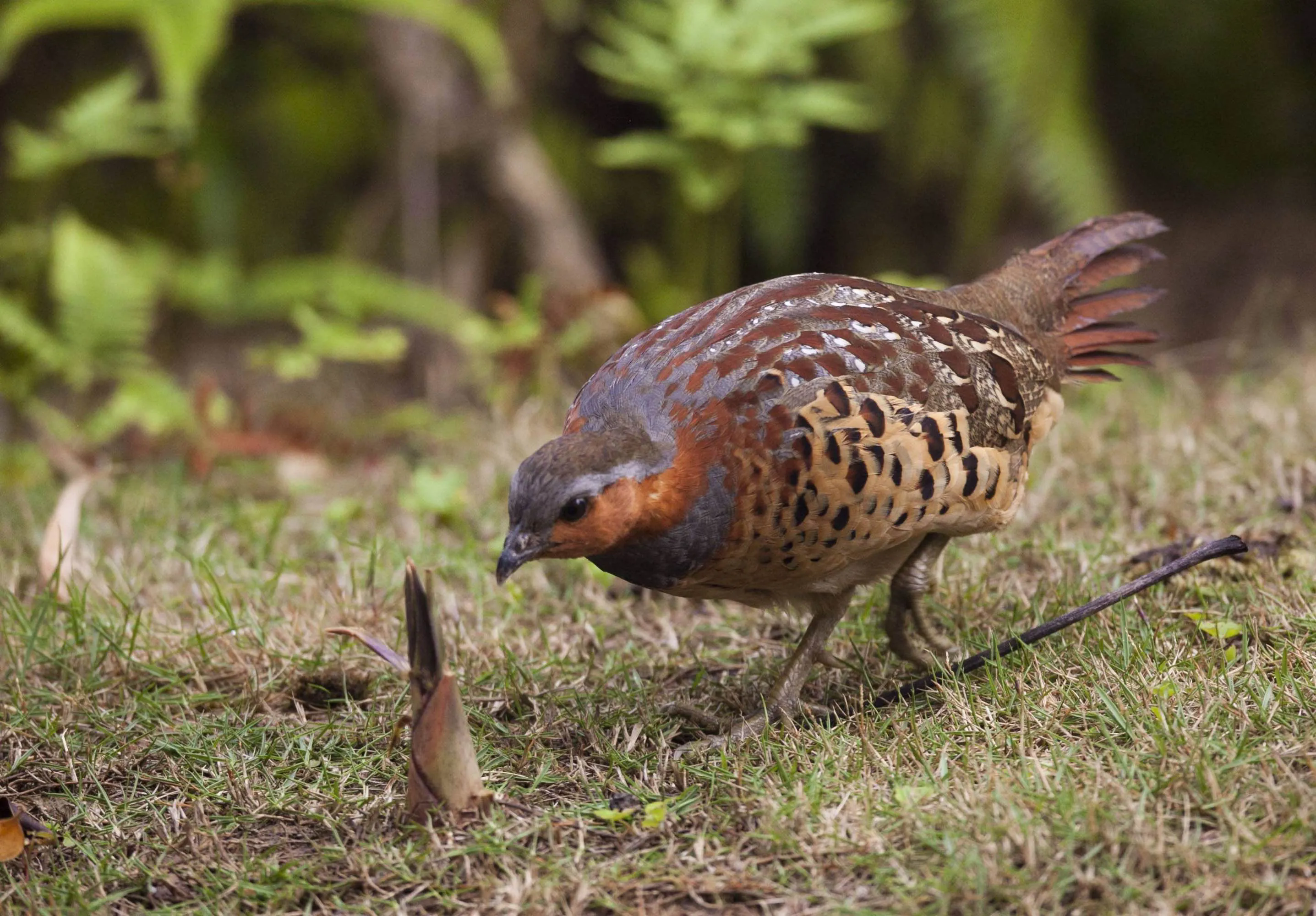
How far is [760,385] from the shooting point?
135 inches

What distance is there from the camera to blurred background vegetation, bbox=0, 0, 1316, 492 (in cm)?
666

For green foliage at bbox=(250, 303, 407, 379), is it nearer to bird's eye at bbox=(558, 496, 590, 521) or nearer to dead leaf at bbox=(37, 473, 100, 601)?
dead leaf at bbox=(37, 473, 100, 601)

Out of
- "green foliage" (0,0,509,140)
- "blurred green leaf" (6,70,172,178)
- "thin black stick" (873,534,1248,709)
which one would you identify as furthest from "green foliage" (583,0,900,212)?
"thin black stick" (873,534,1248,709)

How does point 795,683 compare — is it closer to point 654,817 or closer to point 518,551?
point 654,817

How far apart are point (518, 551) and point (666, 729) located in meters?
0.76

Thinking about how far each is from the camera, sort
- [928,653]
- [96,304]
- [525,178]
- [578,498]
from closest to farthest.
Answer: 1. [578,498]
2. [928,653]
3. [96,304]
4. [525,178]

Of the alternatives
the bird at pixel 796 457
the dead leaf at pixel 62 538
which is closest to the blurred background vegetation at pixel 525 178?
the dead leaf at pixel 62 538

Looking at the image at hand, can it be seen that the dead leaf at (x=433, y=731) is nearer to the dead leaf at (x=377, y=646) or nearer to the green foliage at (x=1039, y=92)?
the dead leaf at (x=377, y=646)

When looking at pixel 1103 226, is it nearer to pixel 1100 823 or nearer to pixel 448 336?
pixel 1100 823

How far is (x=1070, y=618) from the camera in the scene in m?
3.54

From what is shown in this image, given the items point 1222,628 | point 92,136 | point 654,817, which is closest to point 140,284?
point 92,136

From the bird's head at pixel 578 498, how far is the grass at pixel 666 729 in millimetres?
608

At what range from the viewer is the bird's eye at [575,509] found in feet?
10.4

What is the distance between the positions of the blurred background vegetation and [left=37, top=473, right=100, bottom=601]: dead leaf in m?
0.97
